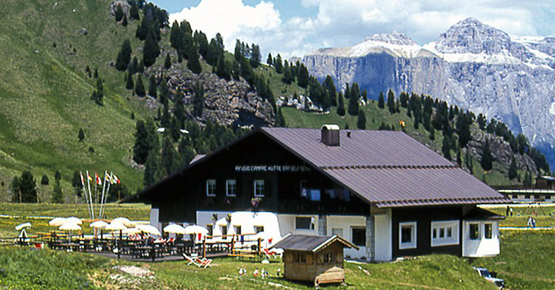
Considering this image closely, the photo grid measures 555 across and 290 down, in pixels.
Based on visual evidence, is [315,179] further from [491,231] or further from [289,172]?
[491,231]

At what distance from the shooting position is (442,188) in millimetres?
61188

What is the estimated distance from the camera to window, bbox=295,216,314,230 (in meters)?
60.8

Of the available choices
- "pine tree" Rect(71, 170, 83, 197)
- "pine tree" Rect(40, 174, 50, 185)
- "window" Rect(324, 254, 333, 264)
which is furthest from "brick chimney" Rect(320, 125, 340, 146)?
"pine tree" Rect(40, 174, 50, 185)

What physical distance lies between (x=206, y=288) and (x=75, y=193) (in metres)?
147

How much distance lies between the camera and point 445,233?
6256cm

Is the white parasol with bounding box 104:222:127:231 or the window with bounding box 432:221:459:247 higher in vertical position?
the white parasol with bounding box 104:222:127:231


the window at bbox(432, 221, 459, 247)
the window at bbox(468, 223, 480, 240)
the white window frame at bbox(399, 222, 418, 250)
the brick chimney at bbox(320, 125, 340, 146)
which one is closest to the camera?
the white window frame at bbox(399, 222, 418, 250)

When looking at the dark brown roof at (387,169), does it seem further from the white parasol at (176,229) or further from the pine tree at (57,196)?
the pine tree at (57,196)

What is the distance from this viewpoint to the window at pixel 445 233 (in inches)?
2421

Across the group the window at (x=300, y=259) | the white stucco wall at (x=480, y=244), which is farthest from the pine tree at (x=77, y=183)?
the window at (x=300, y=259)

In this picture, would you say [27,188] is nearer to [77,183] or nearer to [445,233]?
[77,183]

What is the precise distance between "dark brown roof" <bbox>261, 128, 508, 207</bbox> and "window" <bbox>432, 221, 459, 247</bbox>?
2460 mm

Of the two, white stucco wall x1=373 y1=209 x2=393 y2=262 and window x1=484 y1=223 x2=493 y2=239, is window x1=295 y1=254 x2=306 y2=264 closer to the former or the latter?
white stucco wall x1=373 y1=209 x2=393 y2=262

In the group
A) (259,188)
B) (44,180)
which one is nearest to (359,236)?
(259,188)
